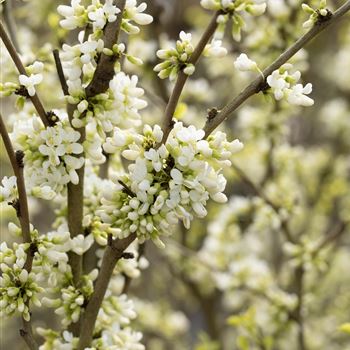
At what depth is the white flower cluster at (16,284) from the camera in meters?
1.30

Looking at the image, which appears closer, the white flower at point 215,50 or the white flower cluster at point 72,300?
the white flower at point 215,50

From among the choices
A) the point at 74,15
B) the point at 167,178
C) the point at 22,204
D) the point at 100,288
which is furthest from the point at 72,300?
the point at 74,15

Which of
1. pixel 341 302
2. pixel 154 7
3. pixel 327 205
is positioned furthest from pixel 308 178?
pixel 154 7

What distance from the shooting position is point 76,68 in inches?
51.3

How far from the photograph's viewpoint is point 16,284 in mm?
1323

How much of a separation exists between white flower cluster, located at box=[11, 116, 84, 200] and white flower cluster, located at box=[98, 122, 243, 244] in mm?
105

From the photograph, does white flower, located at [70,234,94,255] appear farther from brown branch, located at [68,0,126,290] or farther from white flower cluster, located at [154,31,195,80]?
white flower cluster, located at [154,31,195,80]

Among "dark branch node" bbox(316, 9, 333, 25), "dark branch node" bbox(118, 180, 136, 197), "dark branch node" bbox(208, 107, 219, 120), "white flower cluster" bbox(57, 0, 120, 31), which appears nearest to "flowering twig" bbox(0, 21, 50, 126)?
"white flower cluster" bbox(57, 0, 120, 31)

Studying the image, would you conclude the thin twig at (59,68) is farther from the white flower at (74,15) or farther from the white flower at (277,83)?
the white flower at (277,83)

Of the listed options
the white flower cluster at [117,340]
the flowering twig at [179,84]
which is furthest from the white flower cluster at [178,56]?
the white flower cluster at [117,340]

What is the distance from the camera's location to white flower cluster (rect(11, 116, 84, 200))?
4.33ft

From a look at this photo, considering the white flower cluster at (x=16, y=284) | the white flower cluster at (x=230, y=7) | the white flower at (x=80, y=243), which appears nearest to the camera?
the white flower cluster at (x=230, y=7)

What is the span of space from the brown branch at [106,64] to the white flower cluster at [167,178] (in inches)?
4.0

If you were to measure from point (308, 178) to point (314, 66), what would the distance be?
141cm
